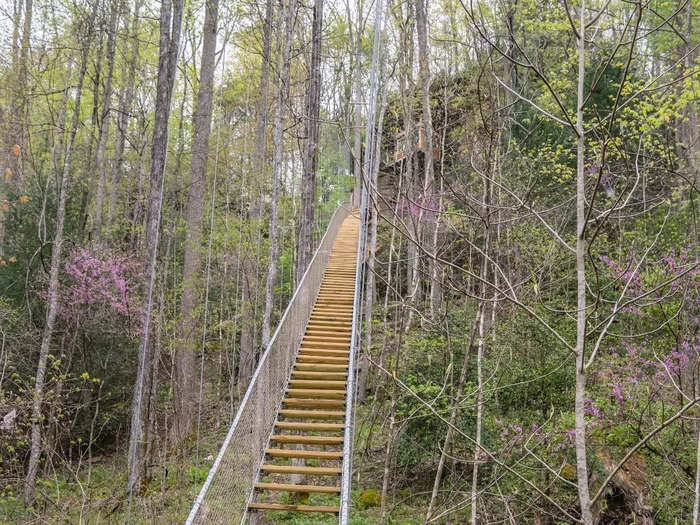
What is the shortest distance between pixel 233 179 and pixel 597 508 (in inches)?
567

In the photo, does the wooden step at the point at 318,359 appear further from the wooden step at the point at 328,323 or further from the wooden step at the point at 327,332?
the wooden step at the point at 328,323

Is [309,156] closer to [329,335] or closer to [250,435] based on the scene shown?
[329,335]

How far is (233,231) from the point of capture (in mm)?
12484

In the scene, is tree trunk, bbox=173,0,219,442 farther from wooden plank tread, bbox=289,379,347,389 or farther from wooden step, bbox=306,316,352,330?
wooden plank tread, bbox=289,379,347,389

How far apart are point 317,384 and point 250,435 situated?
2454 mm

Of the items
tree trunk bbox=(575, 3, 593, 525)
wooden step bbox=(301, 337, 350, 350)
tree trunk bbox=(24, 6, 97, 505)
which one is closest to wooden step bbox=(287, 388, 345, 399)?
wooden step bbox=(301, 337, 350, 350)

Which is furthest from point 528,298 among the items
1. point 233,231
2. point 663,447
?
point 233,231

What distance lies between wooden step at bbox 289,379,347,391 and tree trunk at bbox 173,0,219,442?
114 inches

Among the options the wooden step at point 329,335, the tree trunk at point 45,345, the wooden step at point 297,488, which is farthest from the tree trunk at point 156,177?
the wooden step at point 297,488

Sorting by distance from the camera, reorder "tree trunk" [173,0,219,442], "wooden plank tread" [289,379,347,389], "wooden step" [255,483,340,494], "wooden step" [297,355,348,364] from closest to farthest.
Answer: "wooden step" [255,483,340,494] < "wooden plank tread" [289,379,347,389] < "wooden step" [297,355,348,364] < "tree trunk" [173,0,219,442]

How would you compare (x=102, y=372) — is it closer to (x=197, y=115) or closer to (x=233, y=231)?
(x=233, y=231)

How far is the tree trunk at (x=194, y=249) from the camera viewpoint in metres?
10.3

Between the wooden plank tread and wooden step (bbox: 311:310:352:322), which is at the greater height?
wooden step (bbox: 311:310:352:322)

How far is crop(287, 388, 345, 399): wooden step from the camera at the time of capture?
7230 mm
